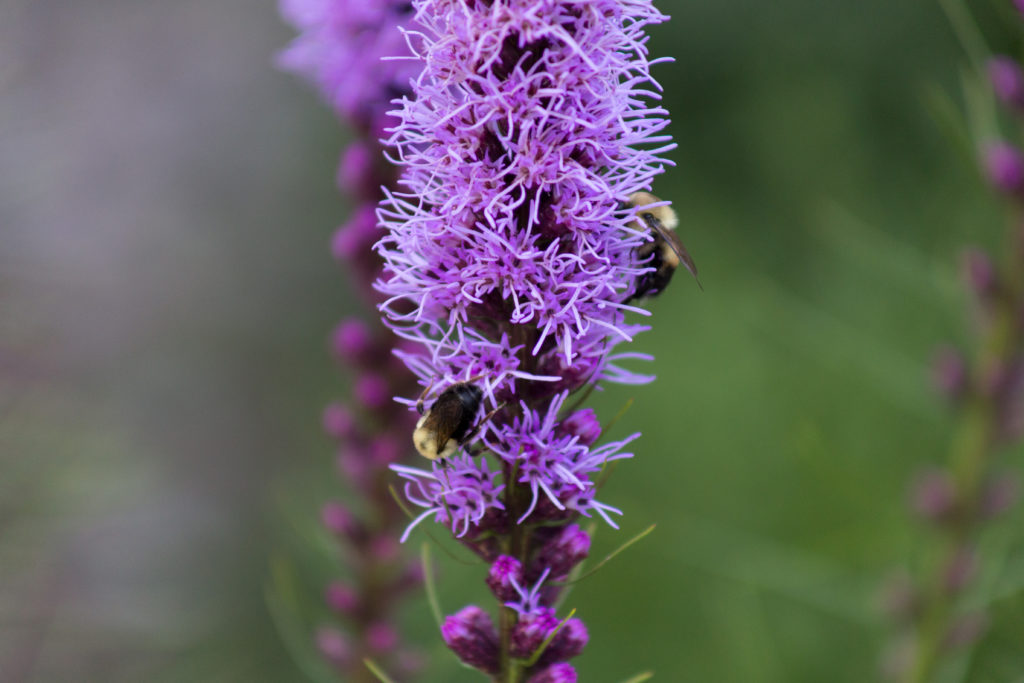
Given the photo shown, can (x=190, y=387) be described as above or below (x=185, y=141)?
below

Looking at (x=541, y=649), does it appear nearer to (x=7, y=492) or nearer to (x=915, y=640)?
(x=915, y=640)

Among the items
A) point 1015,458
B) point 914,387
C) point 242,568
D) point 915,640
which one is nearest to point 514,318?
point 914,387

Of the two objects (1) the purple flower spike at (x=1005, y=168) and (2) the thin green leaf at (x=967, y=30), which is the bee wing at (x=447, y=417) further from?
(1) the purple flower spike at (x=1005, y=168)

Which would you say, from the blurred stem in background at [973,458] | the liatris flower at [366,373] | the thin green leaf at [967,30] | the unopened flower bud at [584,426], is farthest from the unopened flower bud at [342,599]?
the thin green leaf at [967,30]

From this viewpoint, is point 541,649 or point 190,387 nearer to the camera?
point 541,649

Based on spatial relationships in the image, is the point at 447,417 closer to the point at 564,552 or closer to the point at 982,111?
the point at 564,552

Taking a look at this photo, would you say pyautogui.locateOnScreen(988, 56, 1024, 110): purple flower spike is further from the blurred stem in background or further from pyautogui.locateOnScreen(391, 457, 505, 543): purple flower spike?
pyautogui.locateOnScreen(391, 457, 505, 543): purple flower spike
